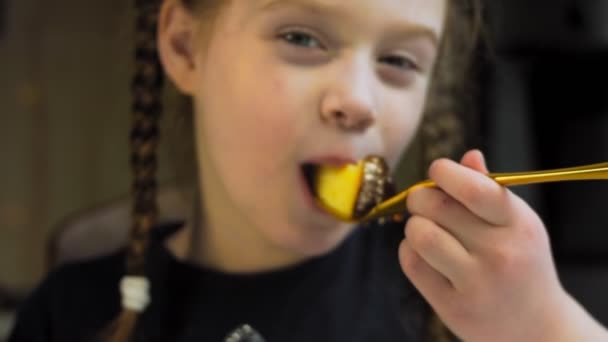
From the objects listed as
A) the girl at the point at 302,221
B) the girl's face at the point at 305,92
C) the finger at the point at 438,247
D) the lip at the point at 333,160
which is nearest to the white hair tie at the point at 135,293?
the girl at the point at 302,221

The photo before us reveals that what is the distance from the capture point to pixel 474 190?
42 cm

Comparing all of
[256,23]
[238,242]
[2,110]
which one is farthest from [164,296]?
[2,110]

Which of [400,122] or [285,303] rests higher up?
[400,122]

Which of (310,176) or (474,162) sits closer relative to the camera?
(474,162)

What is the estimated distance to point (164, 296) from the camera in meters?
0.78

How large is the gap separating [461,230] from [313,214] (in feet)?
0.66

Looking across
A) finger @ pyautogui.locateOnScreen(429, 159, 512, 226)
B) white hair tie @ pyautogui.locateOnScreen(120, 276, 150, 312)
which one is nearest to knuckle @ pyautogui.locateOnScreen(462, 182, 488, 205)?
finger @ pyautogui.locateOnScreen(429, 159, 512, 226)

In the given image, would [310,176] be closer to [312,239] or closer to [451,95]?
[312,239]

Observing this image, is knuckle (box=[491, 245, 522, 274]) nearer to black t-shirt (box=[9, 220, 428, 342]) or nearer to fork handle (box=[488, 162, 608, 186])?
fork handle (box=[488, 162, 608, 186])

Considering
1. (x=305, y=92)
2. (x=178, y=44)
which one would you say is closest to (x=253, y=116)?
(x=305, y=92)

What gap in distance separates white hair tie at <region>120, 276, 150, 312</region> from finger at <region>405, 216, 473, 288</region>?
0.41m

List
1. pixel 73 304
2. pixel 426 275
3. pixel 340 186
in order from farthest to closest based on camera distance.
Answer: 1. pixel 73 304
2. pixel 340 186
3. pixel 426 275

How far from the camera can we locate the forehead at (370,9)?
1.89 ft

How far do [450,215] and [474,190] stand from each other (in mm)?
41
